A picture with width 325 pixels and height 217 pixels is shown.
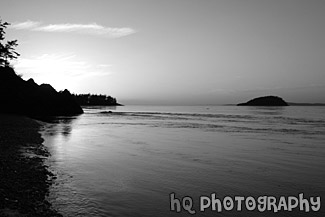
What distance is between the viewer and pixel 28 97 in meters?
67.4

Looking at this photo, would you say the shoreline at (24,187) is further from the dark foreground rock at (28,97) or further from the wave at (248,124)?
the dark foreground rock at (28,97)

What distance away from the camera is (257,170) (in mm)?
15188

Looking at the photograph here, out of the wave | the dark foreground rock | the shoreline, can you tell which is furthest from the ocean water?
the dark foreground rock

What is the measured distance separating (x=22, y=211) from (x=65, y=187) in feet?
11.5

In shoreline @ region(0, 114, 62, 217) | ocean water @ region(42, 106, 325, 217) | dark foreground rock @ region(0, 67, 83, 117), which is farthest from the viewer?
dark foreground rock @ region(0, 67, 83, 117)

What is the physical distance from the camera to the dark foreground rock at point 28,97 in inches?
2329

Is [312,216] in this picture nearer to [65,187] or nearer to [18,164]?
[65,187]

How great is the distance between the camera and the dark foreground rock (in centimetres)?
5916

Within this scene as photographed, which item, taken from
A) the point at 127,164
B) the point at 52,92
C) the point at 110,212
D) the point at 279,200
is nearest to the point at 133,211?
the point at 110,212

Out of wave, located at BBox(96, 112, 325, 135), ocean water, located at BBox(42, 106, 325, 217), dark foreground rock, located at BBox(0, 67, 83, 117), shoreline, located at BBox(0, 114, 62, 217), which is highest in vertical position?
dark foreground rock, located at BBox(0, 67, 83, 117)

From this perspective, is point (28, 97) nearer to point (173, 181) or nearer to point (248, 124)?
point (248, 124)

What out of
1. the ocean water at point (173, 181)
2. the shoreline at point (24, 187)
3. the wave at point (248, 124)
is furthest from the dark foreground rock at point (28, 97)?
the shoreline at point (24, 187)

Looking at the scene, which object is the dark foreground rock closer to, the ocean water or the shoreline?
the ocean water

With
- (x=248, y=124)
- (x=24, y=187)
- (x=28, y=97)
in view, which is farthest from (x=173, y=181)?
(x=28, y=97)
